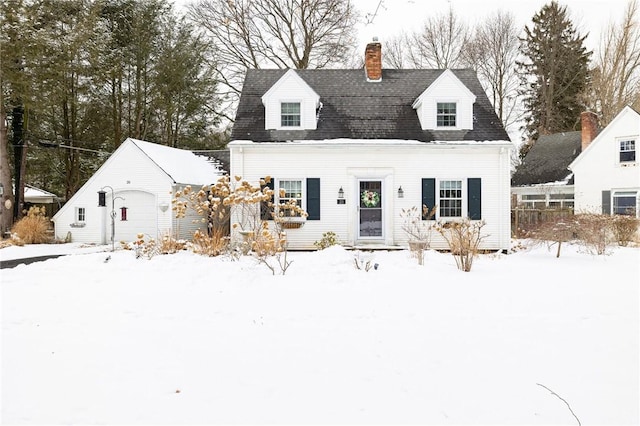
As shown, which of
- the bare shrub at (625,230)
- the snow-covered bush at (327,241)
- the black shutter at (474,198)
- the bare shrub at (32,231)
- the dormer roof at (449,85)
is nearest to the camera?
the bare shrub at (625,230)

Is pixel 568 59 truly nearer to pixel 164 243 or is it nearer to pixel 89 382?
pixel 164 243

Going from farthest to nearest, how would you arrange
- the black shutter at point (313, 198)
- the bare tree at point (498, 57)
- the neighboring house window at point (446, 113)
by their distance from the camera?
the bare tree at point (498, 57), the neighboring house window at point (446, 113), the black shutter at point (313, 198)

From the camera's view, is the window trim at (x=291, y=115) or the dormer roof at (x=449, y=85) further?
the window trim at (x=291, y=115)

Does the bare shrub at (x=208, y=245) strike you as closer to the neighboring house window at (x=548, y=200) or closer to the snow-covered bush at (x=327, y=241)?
the snow-covered bush at (x=327, y=241)

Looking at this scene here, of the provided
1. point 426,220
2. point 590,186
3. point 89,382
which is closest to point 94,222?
point 426,220

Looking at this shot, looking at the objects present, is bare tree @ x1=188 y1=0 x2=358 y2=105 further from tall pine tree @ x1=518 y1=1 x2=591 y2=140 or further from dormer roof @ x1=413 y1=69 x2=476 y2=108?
tall pine tree @ x1=518 y1=1 x2=591 y2=140

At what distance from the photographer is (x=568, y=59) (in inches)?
1123

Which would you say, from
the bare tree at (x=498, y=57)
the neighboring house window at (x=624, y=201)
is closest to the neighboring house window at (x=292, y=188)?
the neighboring house window at (x=624, y=201)

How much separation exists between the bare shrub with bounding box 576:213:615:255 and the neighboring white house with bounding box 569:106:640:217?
21.0ft

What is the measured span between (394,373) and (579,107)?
101 feet

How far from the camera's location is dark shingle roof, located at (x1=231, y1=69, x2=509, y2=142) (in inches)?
558

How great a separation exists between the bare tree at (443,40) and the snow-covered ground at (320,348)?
70.3 ft

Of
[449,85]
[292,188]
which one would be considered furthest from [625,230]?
[292,188]

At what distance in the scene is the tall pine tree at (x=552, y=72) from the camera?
28422 millimetres
